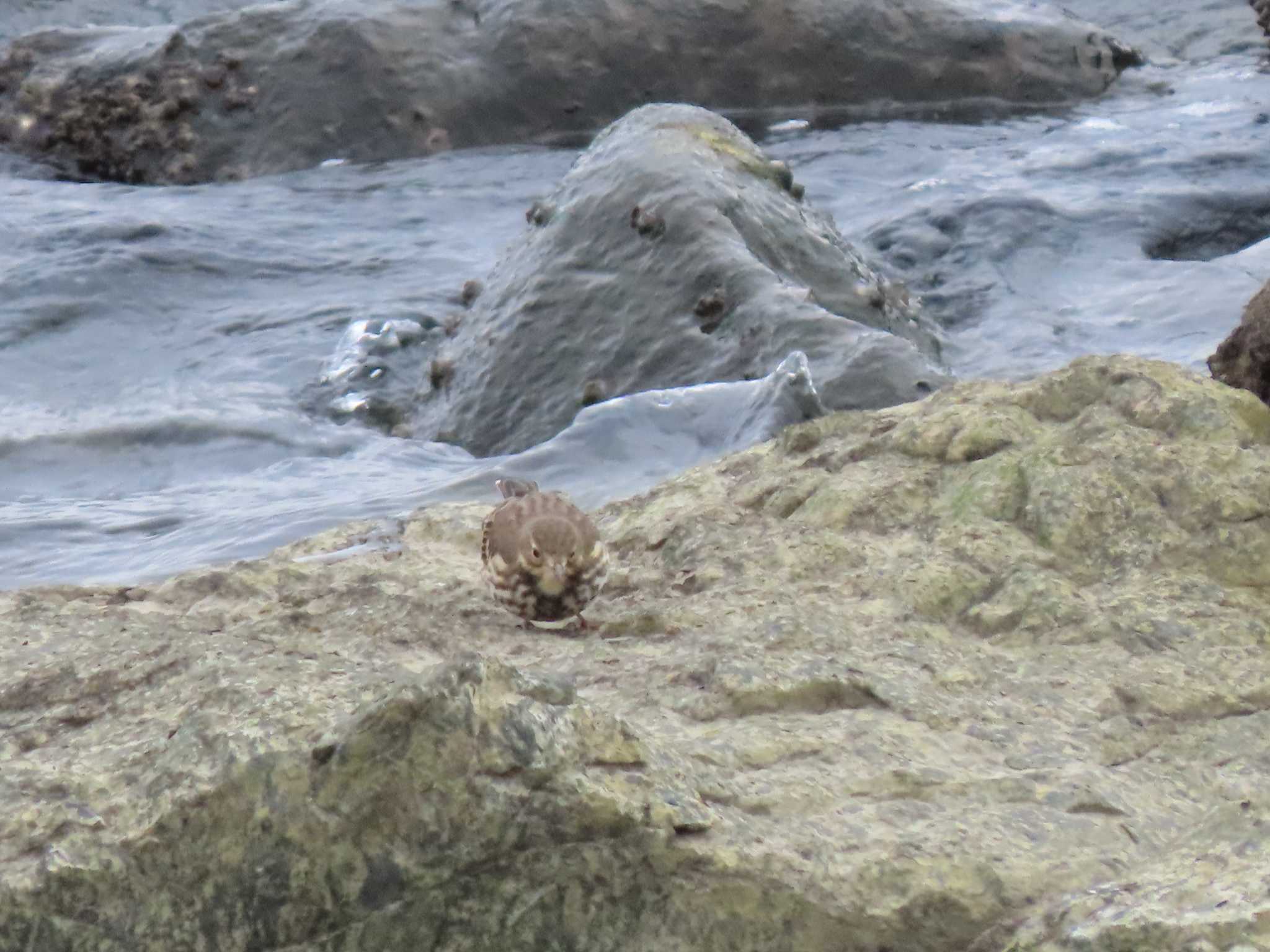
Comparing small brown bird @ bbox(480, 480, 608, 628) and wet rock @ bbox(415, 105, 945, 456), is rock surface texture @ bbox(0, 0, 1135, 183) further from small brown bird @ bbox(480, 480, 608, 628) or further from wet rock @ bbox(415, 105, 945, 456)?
small brown bird @ bbox(480, 480, 608, 628)

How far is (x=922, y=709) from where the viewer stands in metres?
3.05

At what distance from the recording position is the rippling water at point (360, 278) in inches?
258

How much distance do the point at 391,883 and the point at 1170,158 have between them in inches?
384

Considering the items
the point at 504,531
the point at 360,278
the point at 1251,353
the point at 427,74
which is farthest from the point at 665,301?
the point at 427,74

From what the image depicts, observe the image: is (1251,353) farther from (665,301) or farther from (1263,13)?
(1263,13)

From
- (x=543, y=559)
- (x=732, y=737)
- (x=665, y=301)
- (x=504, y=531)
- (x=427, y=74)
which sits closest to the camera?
(x=732, y=737)

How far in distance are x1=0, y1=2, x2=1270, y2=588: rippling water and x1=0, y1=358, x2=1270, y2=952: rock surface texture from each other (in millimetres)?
2020

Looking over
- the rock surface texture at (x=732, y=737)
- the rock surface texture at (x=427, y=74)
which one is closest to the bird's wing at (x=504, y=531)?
the rock surface texture at (x=732, y=737)

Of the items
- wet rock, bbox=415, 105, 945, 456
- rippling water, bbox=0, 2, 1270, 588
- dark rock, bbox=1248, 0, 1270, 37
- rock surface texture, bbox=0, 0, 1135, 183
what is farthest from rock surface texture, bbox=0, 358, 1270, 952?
dark rock, bbox=1248, 0, 1270, 37

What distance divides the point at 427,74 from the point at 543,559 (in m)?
8.32

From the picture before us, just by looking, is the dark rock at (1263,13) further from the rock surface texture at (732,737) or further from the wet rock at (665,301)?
the rock surface texture at (732,737)

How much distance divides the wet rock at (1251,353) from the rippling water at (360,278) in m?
2.06

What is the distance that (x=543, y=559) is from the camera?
3.80 meters

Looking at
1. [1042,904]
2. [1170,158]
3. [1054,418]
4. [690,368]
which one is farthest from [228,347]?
[1042,904]
